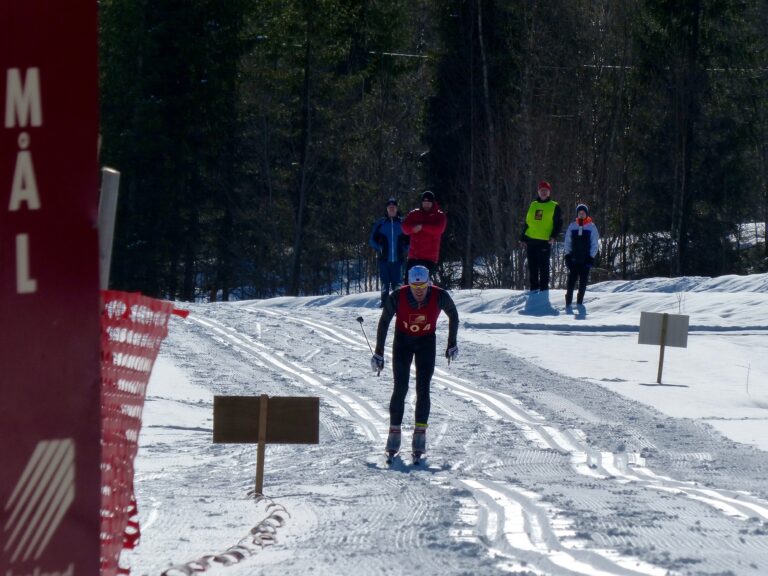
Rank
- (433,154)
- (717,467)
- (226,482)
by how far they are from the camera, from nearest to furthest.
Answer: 1. (226,482)
2. (717,467)
3. (433,154)

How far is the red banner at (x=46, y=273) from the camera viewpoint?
2.06m

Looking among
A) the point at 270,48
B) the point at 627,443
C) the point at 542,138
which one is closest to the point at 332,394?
the point at 627,443

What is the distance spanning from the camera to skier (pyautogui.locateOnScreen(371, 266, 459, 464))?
10.0 metres

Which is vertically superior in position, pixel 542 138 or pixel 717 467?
pixel 542 138

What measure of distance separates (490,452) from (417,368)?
3.40 ft

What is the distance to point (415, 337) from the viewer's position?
33.6ft

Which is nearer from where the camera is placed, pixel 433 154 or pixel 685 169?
pixel 685 169

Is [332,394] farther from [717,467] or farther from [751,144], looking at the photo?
[751,144]

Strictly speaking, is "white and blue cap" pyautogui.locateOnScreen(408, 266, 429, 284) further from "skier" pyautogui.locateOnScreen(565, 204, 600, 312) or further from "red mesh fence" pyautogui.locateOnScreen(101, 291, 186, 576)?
"skier" pyautogui.locateOnScreen(565, 204, 600, 312)

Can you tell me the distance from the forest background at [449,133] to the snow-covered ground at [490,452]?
12.2 metres

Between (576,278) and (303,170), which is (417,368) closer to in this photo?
(576,278)

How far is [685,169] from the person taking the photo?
33.6 m

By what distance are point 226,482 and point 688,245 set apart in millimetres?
26824

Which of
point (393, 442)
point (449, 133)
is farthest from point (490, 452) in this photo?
point (449, 133)
